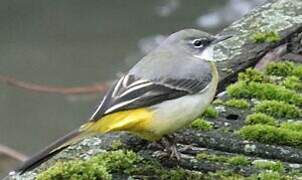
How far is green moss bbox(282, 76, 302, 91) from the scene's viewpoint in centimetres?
478

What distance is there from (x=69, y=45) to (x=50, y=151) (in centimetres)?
620

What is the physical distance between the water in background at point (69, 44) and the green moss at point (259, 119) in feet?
15.9

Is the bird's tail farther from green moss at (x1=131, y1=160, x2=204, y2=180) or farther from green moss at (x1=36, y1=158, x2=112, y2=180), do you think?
green moss at (x1=131, y1=160, x2=204, y2=180)

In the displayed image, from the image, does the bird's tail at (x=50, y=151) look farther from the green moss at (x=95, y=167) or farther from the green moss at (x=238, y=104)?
the green moss at (x=238, y=104)

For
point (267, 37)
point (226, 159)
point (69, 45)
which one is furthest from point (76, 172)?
point (69, 45)

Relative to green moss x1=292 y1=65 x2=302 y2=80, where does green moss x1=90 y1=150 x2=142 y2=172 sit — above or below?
below

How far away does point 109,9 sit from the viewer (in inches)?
430

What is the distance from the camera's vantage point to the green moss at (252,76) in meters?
4.82

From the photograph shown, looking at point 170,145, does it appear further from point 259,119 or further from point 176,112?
point 259,119

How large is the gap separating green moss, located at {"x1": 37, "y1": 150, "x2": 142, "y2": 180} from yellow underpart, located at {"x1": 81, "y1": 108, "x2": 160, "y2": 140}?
0.11 meters

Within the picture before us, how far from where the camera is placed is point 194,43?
4.90 metres

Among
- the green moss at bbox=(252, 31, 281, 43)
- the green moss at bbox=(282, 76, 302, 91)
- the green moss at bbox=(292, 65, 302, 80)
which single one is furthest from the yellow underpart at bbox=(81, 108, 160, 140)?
the green moss at bbox=(252, 31, 281, 43)

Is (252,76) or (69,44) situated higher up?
(69,44)

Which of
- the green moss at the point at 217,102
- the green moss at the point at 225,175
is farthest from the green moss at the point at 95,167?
the green moss at the point at 217,102
